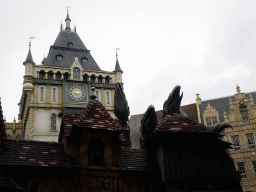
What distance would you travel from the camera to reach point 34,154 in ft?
43.4

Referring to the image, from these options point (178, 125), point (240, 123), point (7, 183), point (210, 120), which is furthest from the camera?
point (210, 120)

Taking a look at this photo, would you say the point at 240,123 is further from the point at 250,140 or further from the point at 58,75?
the point at 58,75

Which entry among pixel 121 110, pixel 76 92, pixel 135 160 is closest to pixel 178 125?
pixel 135 160

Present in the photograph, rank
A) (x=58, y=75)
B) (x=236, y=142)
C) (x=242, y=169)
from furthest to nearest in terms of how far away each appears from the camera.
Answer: (x=58, y=75), (x=236, y=142), (x=242, y=169)

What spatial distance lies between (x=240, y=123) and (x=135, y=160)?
1220 inches

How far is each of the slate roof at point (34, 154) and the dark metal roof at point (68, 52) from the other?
38.1 m

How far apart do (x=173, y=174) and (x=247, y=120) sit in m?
31.9

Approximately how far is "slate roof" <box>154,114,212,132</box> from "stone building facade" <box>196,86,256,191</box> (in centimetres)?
2686

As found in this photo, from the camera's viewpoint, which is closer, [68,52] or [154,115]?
[154,115]

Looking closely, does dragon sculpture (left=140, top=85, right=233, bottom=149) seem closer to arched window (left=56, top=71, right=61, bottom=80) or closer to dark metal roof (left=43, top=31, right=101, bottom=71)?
arched window (left=56, top=71, right=61, bottom=80)

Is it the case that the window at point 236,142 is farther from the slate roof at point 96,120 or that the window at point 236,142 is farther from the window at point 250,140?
the slate roof at point 96,120

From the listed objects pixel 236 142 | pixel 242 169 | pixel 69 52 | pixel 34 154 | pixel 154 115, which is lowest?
pixel 34 154

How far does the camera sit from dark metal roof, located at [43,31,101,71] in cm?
5197

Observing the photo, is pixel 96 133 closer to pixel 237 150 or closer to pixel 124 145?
pixel 124 145
